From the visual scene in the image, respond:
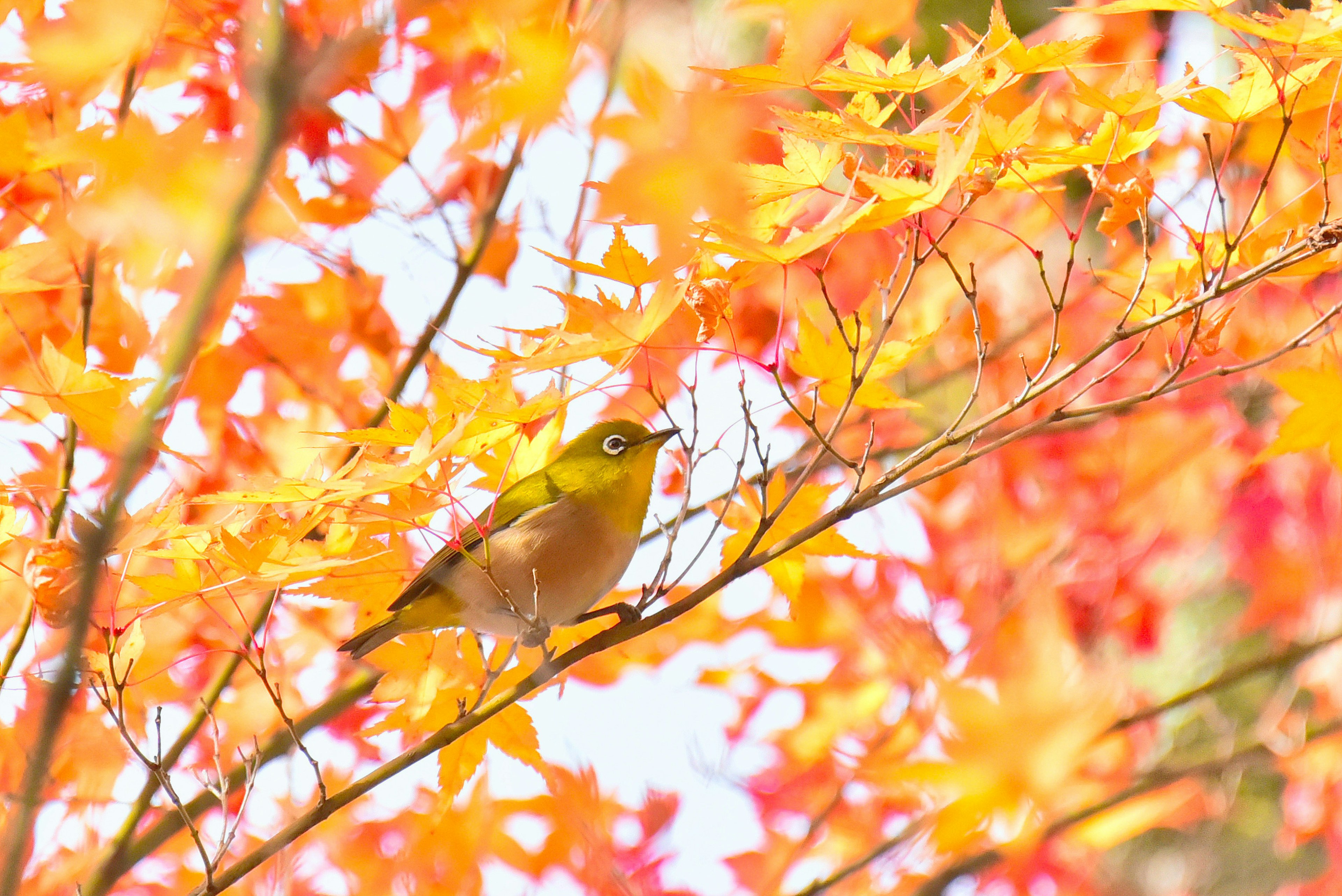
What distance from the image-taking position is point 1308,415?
184 centimetres

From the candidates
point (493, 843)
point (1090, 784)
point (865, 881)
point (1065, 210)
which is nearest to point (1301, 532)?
point (1065, 210)

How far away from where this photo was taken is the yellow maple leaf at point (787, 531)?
1888 mm

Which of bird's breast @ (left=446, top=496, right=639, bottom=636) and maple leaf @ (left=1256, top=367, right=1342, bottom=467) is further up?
bird's breast @ (left=446, top=496, right=639, bottom=636)

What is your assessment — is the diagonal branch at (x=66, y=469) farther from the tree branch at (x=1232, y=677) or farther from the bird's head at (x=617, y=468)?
the tree branch at (x=1232, y=677)

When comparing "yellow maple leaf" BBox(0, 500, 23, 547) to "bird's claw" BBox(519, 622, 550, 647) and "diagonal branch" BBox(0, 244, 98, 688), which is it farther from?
"bird's claw" BBox(519, 622, 550, 647)

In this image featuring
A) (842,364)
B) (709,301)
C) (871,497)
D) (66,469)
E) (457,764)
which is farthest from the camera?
(66,469)

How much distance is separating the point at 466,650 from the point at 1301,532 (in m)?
3.25

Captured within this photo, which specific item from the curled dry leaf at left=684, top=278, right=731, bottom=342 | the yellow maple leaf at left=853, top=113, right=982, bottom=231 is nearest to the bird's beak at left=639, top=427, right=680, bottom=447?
the curled dry leaf at left=684, top=278, right=731, bottom=342

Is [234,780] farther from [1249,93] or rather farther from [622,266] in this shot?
[1249,93]

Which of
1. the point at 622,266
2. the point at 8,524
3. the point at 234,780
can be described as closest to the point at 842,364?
the point at 622,266

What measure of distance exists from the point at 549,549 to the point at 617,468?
0.26 meters

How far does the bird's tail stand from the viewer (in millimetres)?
2256

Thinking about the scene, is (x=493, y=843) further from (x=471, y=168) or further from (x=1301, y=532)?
(x=1301, y=532)

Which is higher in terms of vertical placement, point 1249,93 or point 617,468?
point 617,468
